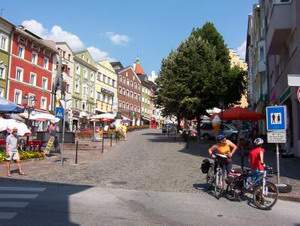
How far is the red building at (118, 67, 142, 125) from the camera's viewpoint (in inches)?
3743

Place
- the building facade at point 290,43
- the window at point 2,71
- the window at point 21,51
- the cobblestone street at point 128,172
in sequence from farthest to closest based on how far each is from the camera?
the window at point 21,51 → the window at point 2,71 → the building facade at point 290,43 → the cobblestone street at point 128,172

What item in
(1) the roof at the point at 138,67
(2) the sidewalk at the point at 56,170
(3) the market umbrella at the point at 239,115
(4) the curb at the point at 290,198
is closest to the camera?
(4) the curb at the point at 290,198

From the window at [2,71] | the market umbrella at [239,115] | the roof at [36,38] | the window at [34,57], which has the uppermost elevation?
the roof at [36,38]

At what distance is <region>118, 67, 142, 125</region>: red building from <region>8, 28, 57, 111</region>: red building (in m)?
33.5

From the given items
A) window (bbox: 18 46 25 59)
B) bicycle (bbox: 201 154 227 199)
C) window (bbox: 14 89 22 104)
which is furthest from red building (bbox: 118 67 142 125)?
bicycle (bbox: 201 154 227 199)

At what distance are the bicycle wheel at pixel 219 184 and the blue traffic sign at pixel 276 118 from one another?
2.24 m

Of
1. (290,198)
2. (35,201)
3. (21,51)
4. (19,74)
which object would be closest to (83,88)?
(19,74)

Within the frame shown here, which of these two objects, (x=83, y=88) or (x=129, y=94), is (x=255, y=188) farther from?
(x=129, y=94)

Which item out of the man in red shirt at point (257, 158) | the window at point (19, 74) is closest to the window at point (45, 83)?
the window at point (19, 74)

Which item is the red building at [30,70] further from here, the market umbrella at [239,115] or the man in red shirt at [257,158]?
the man in red shirt at [257,158]

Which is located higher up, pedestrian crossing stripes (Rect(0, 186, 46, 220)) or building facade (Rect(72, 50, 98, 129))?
building facade (Rect(72, 50, 98, 129))

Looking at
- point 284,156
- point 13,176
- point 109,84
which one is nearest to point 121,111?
point 109,84

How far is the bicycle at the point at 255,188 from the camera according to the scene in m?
10.6

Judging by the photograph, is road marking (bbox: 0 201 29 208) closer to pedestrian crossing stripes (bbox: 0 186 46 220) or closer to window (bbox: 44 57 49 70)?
pedestrian crossing stripes (bbox: 0 186 46 220)
